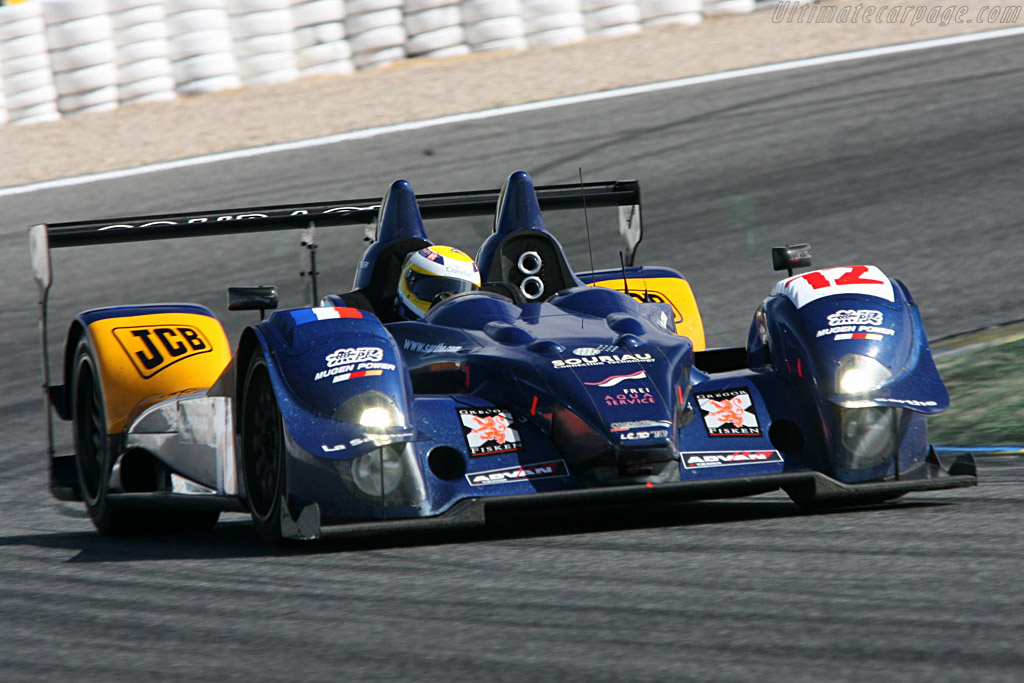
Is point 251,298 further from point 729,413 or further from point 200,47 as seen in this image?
Answer: point 200,47

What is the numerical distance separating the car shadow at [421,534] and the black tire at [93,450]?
0.09 m

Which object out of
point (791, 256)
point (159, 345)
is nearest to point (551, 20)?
point (791, 256)

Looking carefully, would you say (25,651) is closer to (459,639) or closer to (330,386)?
(459,639)

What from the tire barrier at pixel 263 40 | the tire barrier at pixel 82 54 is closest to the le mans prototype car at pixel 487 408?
the tire barrier at pixel 82 54

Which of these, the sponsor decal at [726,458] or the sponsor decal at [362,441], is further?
the sponsor decal at [726,458]

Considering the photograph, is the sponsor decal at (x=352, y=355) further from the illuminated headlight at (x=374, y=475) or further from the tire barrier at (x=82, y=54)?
the tire barrier at (x=82, y=54)

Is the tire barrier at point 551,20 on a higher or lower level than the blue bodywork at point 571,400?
higher

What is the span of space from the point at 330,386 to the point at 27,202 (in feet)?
33.9

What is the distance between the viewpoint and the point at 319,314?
5.73m

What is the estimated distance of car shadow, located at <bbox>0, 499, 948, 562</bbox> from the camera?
5.43 meters

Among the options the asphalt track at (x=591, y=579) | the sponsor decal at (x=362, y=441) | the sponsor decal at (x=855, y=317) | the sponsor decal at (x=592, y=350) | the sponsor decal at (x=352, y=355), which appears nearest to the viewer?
the asphalt track at (x=591, y=579)

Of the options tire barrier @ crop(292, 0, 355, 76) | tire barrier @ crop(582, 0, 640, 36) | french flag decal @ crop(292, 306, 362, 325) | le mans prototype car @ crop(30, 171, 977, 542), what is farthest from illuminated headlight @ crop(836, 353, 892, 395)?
tire barrier @ crop(582, 0, 640, 36)

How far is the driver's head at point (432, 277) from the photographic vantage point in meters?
6.74

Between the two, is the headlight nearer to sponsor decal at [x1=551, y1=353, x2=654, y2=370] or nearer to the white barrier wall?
sponsor decal at [x1=551, y1=353, x2=654, y2=370]
